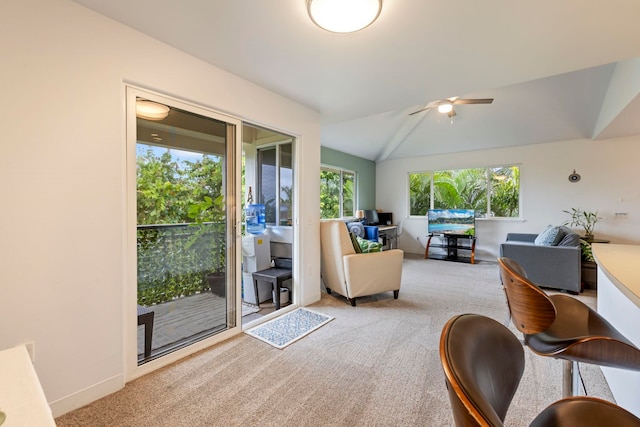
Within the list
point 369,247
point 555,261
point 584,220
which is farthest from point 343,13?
point 584,220

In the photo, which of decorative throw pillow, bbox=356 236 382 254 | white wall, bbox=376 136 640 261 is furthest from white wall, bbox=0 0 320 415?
white wall, bbox=376 136 640 261

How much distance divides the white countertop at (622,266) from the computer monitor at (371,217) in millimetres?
4672

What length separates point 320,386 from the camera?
1838 millimetres

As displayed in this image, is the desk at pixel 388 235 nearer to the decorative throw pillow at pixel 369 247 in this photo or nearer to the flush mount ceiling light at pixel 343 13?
the decorative throw pillow at pixel 369 247

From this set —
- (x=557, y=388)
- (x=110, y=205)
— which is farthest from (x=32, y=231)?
(x=557, y=388)

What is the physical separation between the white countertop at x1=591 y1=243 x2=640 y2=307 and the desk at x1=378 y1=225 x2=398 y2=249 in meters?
4.21

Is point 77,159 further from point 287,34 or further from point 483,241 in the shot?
point 483,241

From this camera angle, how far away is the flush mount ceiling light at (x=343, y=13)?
1.51 meters

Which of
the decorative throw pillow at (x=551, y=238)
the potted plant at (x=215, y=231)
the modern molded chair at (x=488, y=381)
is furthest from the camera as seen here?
the decorative throw pillow at (x=551, y=238)

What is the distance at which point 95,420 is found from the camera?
1.53 meters

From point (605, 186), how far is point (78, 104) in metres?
7.31

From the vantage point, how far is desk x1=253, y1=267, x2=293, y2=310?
124 inches

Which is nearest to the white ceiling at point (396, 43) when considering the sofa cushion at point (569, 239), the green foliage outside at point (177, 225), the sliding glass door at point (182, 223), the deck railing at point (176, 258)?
the sliding glass door at point (182, 223)

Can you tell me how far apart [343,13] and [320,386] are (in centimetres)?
233
